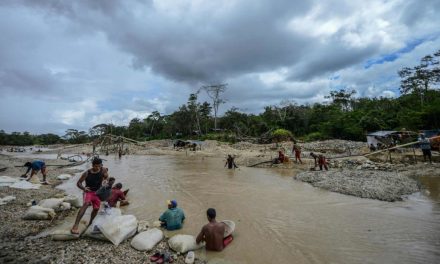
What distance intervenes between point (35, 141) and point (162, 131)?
71688 millimetres

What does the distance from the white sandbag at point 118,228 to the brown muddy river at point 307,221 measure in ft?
4.26

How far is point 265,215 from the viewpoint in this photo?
988cm

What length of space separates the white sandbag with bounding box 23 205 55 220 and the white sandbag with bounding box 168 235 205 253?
15.0ft

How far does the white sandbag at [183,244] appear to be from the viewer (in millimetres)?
6534

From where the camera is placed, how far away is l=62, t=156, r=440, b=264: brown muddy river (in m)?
6.52

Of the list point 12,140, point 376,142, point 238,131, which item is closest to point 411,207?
point 376,142

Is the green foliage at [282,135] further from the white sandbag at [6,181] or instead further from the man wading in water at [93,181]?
the man wading in water at [93,181]

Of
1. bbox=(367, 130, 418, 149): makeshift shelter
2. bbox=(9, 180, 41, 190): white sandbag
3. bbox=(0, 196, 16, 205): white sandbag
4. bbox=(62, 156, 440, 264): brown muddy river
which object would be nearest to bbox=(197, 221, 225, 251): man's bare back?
bbox=(62, 156, 440, 264): brown muddy river

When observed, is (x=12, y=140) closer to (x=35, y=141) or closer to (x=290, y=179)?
(x=35, y=141)

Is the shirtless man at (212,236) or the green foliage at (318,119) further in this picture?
the green foliage at (318,119)

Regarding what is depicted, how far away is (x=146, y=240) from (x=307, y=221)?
202 inches

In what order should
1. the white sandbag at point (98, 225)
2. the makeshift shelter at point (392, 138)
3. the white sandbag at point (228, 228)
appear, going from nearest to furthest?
1. the white sandbag at point (98, 225)
2. the white sandbag at point (228, 228)
3. the makeshift shelter at point (392, 138)

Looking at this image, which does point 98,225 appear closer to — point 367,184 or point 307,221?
point 307,221

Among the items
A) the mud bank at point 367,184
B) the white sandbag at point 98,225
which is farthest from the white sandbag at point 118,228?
the mud bank at point 367,184
